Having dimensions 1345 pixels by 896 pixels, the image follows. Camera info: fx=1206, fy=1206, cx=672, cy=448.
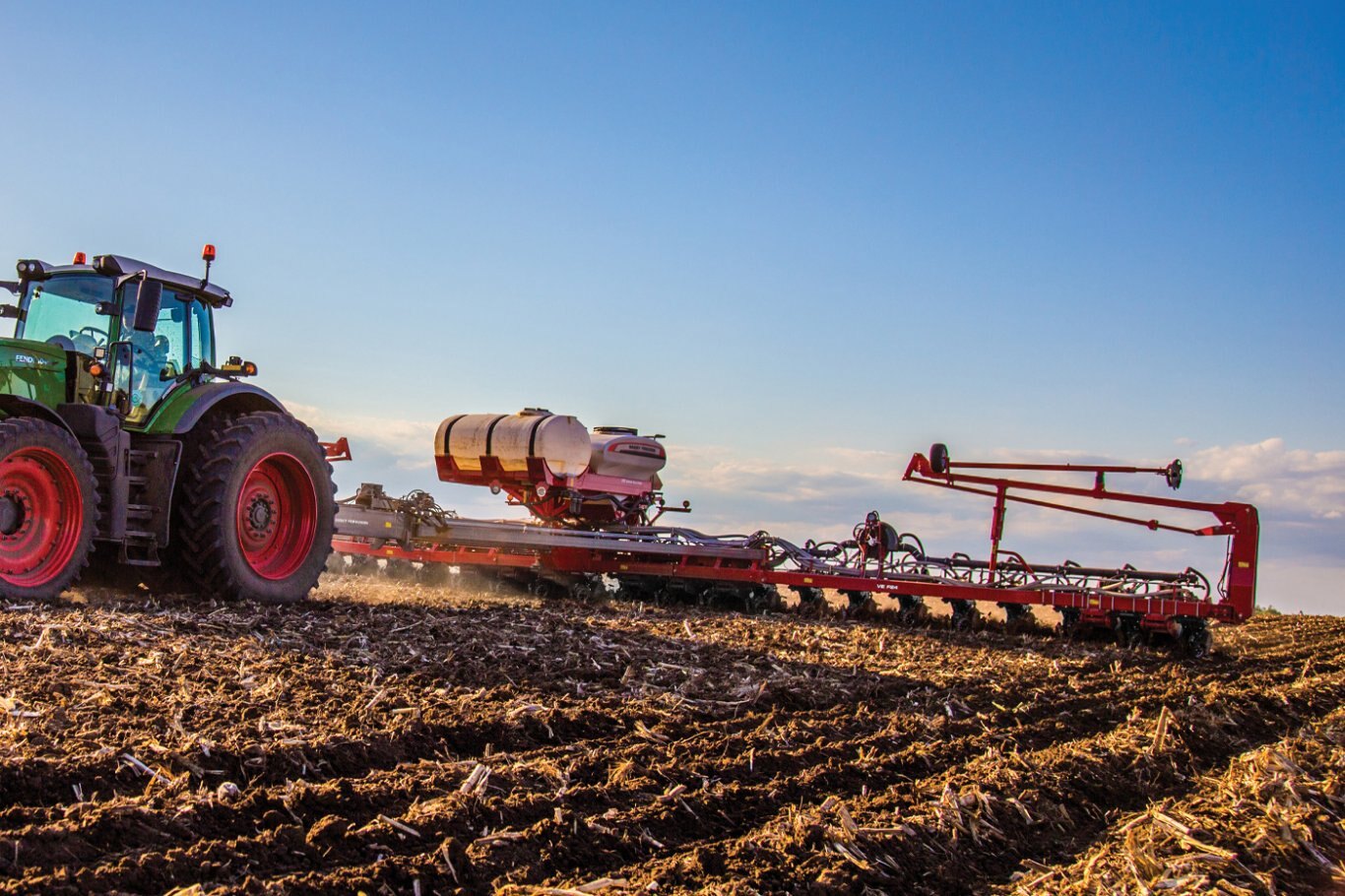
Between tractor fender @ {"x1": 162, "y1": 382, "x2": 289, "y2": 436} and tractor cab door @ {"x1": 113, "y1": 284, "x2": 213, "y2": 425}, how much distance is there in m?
0.24

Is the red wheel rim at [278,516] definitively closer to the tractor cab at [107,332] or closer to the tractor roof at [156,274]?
the tractor cab at [107,332]

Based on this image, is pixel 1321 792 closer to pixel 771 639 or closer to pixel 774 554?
pixel 771 639

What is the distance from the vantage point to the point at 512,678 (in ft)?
20.7

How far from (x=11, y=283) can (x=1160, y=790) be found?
27.4 feet

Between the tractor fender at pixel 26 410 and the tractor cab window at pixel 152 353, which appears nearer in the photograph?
the tractor fender at pixel 26 410

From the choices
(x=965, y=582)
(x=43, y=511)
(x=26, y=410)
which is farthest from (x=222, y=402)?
(x=965, y=582)

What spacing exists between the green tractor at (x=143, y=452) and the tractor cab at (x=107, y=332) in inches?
0.4

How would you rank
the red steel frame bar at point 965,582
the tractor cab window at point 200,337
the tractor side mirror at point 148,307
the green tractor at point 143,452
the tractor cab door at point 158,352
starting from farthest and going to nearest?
the red steel frame bar at point 965,582 < the tractor cab window at point 200,337 < the tractor cab door at point 158,352 < the tractor side mirror at point 148,307 < the green tractor at point 143,452

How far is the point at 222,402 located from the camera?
353 inches

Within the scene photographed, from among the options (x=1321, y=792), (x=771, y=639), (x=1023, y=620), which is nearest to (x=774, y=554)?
(x=1023, y=620)

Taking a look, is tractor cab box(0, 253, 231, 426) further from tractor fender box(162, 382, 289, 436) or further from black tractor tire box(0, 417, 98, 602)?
black tractor tire box(0, 417, 98, 602)

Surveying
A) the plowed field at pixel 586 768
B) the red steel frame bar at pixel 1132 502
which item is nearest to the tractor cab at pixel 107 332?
the plowed field at pixel 586 768

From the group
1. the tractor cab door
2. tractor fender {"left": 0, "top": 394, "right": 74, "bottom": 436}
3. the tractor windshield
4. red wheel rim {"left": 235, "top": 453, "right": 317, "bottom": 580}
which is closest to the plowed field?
red wheel rim {"left": 235, "top": 453, "right": 317, "bottom": 580}

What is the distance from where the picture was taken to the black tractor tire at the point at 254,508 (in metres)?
8.31
